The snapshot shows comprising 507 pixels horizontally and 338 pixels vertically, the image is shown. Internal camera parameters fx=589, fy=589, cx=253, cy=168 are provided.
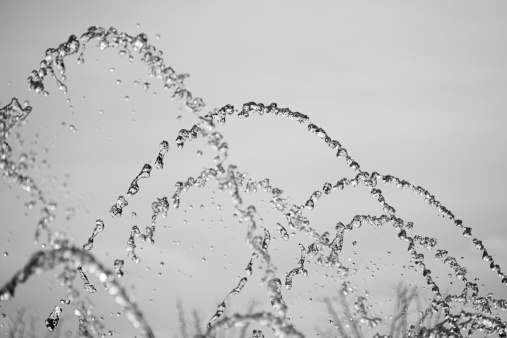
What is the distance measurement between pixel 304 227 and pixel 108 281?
13.9 feet

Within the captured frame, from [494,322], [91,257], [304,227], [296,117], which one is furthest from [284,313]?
[494,322]

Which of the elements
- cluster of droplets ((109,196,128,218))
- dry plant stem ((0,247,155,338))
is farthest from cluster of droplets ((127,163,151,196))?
dry plant stem ((0,247,155,338))

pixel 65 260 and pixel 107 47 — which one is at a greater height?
pixel 107 47

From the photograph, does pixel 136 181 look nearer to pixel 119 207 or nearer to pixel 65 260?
pixel 119 207

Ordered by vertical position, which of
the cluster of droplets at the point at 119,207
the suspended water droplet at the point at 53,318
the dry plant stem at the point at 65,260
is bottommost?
the dry plant stem at the point at 65,260

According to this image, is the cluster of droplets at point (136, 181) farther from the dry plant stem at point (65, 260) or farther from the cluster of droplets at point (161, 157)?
the dry plant stem at point (65, 260)

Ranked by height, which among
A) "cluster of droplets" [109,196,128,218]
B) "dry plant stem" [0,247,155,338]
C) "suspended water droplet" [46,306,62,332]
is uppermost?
"cluster of droplets" [109,196,128,218]

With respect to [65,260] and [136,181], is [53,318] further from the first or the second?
[65,260]

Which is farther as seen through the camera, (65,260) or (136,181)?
(136,181)

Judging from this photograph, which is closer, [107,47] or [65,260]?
[65,260]

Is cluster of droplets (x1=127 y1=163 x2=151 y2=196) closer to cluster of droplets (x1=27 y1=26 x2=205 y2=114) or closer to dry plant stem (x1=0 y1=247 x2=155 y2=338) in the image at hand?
cluster of droplets (x1=27 y1=26 x2=205 y2=114)

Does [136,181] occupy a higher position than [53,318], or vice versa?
[136,181]

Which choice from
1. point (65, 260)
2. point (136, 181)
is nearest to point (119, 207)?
point (136, 181)

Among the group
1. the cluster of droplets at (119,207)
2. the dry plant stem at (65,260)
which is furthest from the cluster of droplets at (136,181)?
the dry plant stem at (65,260)
